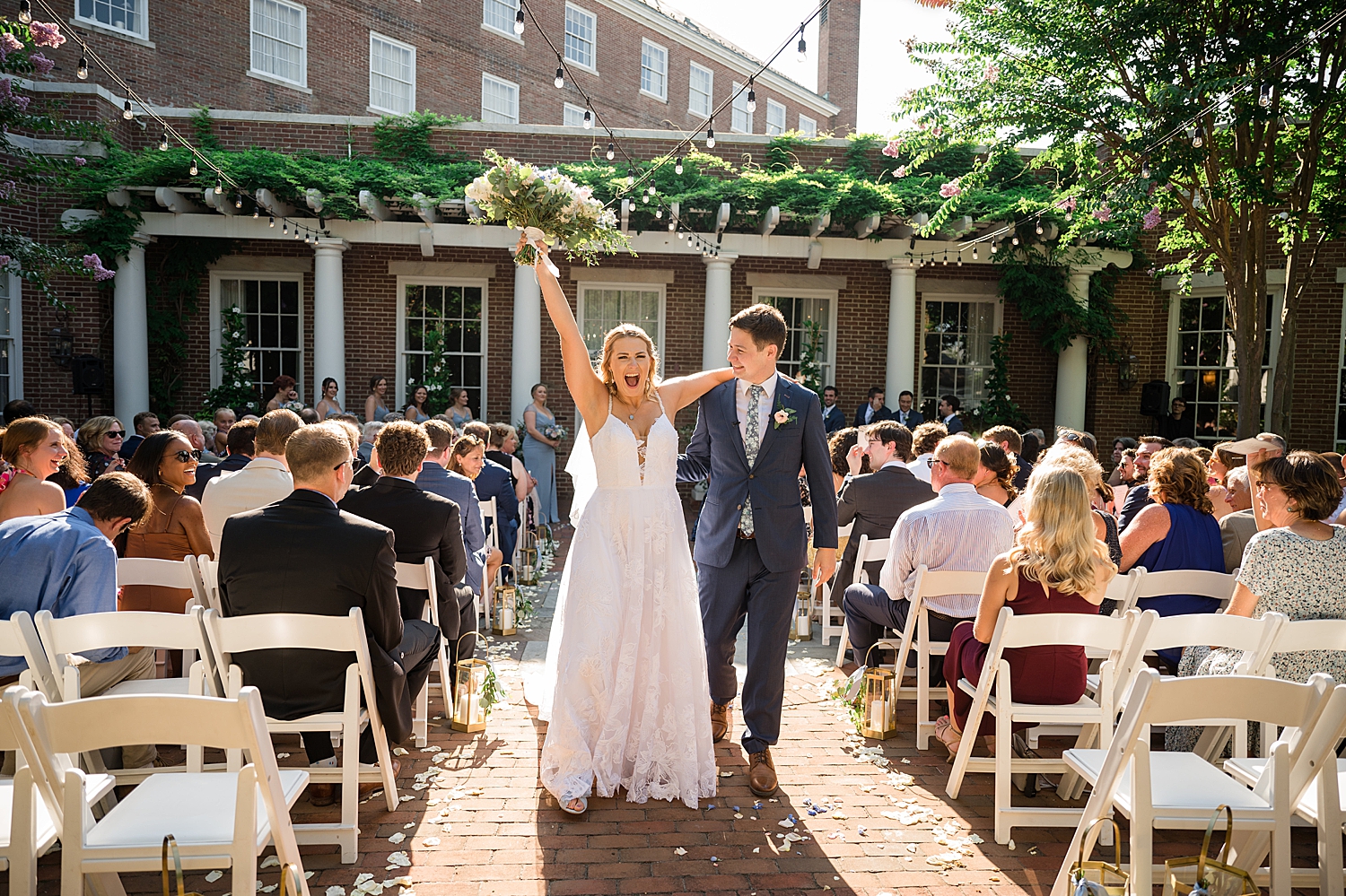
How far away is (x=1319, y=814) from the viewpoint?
2588 mm

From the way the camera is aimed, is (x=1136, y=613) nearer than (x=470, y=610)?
Yes

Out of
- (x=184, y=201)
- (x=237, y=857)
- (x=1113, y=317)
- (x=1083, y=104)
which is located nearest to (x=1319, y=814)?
(x=237, y=857)

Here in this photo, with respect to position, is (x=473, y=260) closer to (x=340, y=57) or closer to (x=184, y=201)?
(x=184, y=201)

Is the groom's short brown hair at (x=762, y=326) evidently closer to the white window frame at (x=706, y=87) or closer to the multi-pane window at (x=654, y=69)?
the multi-pane window at (x=654, y=69)

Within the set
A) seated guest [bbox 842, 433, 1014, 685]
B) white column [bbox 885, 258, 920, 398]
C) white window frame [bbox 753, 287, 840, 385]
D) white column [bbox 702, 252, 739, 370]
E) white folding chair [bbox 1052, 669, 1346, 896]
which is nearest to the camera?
white folding chair [bbox 1052, 669, 1346, 896]

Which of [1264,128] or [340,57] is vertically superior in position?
[340,57]

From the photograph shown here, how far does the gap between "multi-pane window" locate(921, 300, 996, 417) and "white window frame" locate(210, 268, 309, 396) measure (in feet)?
32.3

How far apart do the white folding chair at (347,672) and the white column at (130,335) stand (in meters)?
10.7

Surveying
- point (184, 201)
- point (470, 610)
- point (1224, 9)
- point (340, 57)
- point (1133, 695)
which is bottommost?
Result: point (470, 610)

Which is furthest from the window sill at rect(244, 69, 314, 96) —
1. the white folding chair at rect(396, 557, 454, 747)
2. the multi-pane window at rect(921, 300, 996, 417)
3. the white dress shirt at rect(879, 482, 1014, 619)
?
the white dress shirt at rect(879, 482, 1014, 619)

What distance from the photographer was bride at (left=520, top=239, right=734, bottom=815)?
3.55 m

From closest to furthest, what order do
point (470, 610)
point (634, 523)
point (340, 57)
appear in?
1. point (634, 523)
2. point (470, 610)
3. point (340, 57)

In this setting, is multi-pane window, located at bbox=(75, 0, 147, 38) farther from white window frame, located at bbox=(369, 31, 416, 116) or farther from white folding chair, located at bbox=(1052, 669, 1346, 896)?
white folding chair, located at bbox=(1052, 669, 1346, 896)

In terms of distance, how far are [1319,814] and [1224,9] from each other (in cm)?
830
